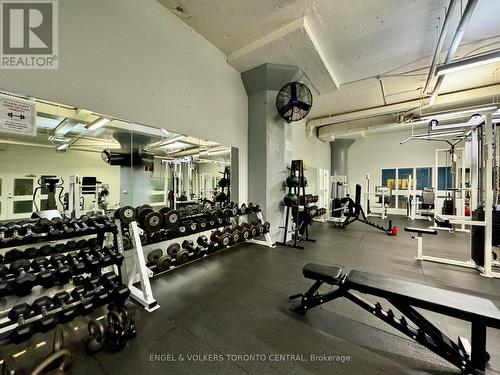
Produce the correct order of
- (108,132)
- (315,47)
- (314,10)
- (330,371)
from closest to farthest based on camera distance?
(330,371) < (108,132) < (314,10) < (315,47)

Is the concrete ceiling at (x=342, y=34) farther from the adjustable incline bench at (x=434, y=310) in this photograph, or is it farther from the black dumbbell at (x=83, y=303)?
the black dumbbell at (x=83, y=303)

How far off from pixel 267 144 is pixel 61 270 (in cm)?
331

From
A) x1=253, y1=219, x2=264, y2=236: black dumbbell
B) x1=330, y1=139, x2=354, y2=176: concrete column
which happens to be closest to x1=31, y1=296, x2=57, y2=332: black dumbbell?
x1=253, y1=219, x2=264, y2=236: black dumbbell

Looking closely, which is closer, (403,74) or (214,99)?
(214,99)

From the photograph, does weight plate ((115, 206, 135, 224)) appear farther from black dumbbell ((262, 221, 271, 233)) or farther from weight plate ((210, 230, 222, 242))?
black dumbbell ((262, 221, 271, 233))

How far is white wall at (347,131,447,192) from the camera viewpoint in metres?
7.54

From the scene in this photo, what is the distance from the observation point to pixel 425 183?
7773mm

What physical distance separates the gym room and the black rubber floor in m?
0.01

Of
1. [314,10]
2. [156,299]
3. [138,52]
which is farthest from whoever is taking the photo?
[314,10]

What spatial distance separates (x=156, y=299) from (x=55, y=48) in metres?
2.54

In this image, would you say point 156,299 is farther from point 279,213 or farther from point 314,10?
point 314,10

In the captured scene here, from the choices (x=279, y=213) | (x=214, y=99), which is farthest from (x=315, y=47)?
(x=279, y=213)

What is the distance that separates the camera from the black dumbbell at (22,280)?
127 cm

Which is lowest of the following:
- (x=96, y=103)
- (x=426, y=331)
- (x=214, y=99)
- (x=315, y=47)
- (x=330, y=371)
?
(x=330, y=371)
